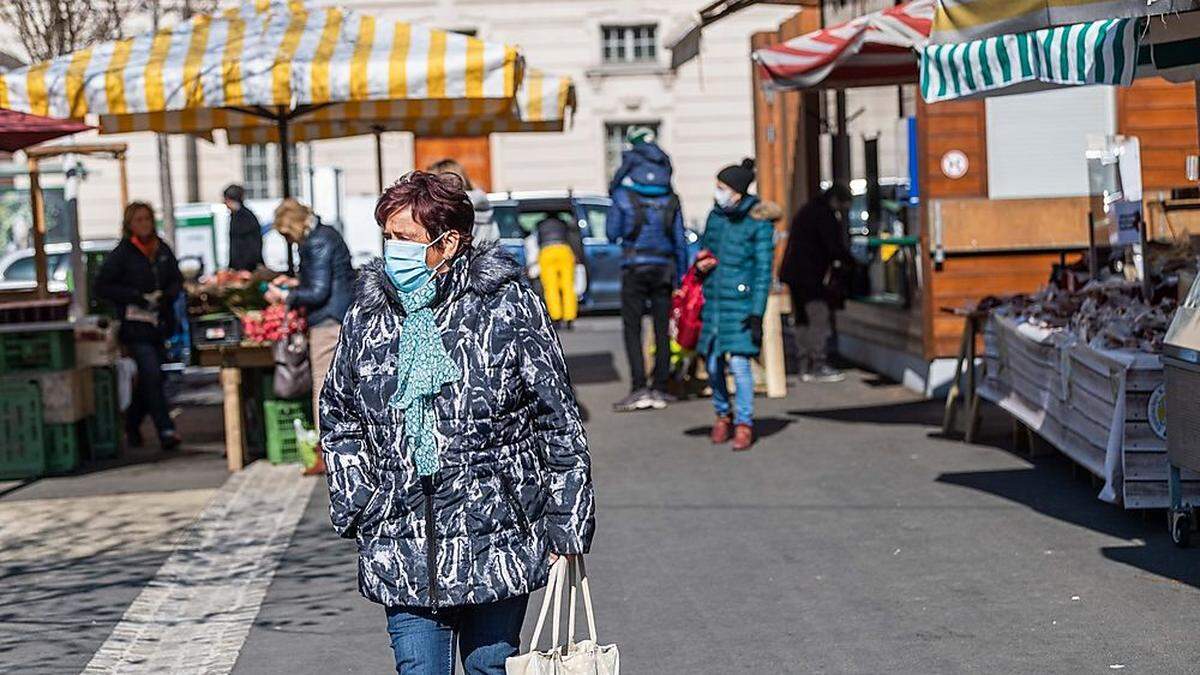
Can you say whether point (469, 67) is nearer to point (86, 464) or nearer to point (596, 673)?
point (86, 464)

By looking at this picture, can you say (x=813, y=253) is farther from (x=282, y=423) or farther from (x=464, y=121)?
(x=282, y=423)

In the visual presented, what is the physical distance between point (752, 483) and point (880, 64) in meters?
5.10

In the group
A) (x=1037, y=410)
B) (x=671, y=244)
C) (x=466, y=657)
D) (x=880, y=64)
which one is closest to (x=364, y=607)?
(x=466, y=657)

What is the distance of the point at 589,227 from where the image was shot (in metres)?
26.7

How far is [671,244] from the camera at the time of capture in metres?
14.4

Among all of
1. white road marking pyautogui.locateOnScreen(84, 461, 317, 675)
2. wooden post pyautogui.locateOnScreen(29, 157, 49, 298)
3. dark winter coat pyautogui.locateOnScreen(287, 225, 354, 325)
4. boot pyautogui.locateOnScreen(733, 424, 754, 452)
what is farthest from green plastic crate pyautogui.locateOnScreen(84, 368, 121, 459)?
boot pyautogui.locateOnScreen(733, 424, 754, 452)

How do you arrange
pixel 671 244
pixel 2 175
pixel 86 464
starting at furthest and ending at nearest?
pixel 2 175, pixel 671 244, pixel 86 464

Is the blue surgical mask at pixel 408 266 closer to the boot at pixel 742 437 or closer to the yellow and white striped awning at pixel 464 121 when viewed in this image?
the boot at pixel 742 437

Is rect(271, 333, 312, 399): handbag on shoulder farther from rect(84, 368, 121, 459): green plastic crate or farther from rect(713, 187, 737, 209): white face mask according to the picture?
rect(713, 187, 737, 209): white face mask

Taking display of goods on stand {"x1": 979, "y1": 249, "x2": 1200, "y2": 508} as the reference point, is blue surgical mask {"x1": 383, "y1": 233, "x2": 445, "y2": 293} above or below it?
above

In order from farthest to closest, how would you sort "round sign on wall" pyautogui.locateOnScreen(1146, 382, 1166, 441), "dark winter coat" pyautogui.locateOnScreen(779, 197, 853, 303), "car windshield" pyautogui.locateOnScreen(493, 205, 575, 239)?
"car windshield" pyautogui.locateOnScreen(493, 205, 575, 239) < "dark winter coat" pyautogui.locateOnScreen(779, 197, 853, 303) < "round sign on wall" pyautogui.locateOnScreen(1146, 382, 1166, 441)

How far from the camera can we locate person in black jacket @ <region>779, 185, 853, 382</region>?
16.1 meters

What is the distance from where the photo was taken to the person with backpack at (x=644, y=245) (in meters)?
14.4

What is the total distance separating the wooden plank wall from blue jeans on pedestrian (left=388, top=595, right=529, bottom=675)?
10048mm
